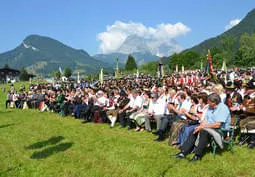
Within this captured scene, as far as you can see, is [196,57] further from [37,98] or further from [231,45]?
[37,98]

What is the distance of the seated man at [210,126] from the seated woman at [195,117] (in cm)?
37

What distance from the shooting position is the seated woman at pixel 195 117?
20.6 ft

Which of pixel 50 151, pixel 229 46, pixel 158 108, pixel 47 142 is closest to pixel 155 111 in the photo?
pixel 158 108

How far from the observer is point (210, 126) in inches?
218

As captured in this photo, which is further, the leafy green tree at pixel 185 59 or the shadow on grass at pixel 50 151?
the leafy green tree at pixel 185 59

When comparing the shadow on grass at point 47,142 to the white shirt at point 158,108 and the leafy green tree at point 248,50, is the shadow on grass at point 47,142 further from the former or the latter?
the leafy green tree at point 248,50

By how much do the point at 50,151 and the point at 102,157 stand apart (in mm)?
1630

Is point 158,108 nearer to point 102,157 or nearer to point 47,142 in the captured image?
point 102,157

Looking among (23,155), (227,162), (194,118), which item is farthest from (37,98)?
(227,162)

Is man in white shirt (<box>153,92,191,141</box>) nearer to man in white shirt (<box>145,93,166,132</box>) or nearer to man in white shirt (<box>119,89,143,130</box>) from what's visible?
man in white shirt (<box>145,93,166,132</box>)

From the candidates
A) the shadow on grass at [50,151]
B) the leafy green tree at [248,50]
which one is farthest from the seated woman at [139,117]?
the leafy green tree at [248,50]

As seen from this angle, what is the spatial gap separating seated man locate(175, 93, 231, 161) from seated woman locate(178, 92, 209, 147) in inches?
14.7

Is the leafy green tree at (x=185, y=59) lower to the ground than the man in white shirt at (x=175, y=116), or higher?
higher

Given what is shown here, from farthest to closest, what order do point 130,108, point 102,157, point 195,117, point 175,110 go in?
point 130,108
point 175,110
point 195,117
point 102,157
